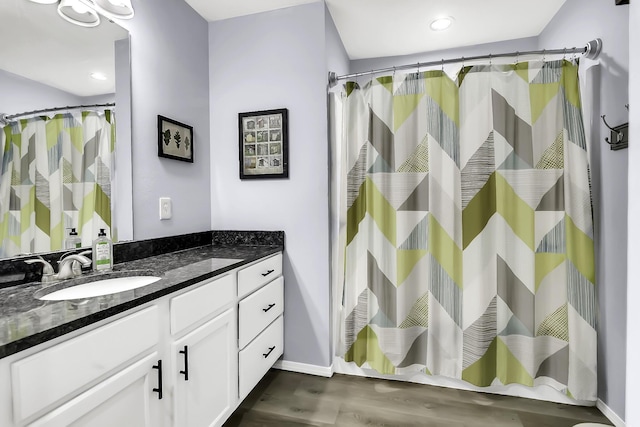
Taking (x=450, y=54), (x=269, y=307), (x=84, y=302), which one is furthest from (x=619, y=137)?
(x=84, y=302)

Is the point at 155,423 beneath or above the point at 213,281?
beneath

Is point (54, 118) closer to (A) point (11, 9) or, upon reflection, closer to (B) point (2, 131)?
(B) point (2, 131)

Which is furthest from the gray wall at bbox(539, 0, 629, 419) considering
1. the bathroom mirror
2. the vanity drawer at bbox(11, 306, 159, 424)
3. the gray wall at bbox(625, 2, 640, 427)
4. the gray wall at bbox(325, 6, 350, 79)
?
the bathroom mirror

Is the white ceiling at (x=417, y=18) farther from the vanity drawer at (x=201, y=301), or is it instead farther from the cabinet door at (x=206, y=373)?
the cabinet door at (x=206, y=373)

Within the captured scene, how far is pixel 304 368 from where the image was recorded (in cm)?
214

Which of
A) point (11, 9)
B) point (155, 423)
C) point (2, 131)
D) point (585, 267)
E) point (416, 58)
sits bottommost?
point (155, 423)

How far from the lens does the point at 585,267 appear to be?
67.2 inches

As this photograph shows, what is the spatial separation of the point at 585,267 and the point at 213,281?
76.1 inches

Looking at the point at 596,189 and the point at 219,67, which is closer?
the point at 596,189

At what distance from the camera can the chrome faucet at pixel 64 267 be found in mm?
1261

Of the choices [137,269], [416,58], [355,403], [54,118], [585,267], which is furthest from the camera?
[416,58]

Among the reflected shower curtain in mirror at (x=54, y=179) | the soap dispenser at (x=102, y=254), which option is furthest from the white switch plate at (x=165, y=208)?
the soap dispenser at (x=102, y=254)

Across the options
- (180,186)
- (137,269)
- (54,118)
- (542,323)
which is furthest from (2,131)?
(542,323)

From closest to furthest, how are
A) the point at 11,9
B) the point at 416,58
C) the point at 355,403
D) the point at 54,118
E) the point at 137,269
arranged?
the point at 11,9 → the point at 54,118 → the point at 137,269 → the point at 355,403 → the point at 416,58
